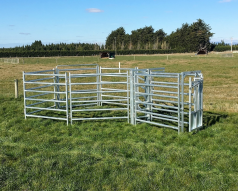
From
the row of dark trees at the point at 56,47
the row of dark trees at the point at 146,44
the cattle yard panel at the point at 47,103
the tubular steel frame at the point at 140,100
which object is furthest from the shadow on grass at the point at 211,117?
the row of dark trees at the point at 56,47

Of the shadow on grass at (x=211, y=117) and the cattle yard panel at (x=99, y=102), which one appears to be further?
the cattle yard panel at (x=99, y=102)

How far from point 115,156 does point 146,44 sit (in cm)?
12264

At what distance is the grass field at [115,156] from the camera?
466 cm

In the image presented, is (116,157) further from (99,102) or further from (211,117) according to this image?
(99,102)

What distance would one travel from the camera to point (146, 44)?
125688 mm

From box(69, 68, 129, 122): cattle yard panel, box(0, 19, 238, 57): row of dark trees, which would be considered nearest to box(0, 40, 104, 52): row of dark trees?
box(0, 19, 238, 57): row of dark trees

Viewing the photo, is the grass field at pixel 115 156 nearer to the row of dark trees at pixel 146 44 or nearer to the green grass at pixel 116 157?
the green grass at pixel 116 157

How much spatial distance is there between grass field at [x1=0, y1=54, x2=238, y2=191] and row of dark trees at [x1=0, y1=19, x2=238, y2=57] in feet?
271

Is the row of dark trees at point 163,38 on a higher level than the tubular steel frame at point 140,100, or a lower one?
higher

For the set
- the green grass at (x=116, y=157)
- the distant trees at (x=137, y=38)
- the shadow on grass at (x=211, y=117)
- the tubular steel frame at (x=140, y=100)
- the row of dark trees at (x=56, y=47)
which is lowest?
the green grass at (x=116, y=157)

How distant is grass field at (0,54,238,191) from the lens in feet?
15.3

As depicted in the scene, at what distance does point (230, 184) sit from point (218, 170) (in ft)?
1.92

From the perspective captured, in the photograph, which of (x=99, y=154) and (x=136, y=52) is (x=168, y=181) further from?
(x=136, y=52)

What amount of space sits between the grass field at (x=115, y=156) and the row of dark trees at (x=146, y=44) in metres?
82.5
